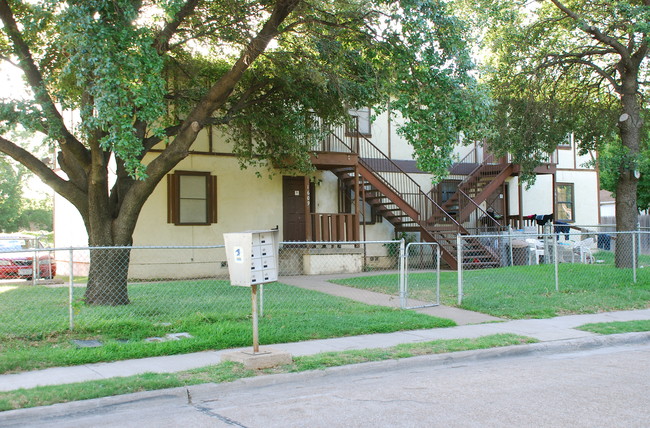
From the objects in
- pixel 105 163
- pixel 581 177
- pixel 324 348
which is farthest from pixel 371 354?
pixel 581 177

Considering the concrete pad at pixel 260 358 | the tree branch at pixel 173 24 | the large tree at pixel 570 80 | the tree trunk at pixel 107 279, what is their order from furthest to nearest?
the large tree at pixel 570 80, the tree branch at pixel 173 24, the tree trunk at pixel 107 279, the concrete pad at pixel 260 358

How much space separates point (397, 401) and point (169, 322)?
16.7 feet

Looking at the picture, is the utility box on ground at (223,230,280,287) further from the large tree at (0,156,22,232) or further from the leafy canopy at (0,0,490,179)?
the large tree at (0,156,22,232)

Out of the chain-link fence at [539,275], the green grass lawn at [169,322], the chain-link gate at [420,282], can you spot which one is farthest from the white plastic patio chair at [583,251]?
the green grass lawn at [169,322]

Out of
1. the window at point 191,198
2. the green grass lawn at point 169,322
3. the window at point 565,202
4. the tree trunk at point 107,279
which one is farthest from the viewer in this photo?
the window at point 565,202

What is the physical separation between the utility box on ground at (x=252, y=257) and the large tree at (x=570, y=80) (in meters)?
10.9

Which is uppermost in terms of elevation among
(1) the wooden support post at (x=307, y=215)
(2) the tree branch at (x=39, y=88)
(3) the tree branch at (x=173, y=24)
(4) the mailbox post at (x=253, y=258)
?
(3) the tree branch at (x=173, y=24)

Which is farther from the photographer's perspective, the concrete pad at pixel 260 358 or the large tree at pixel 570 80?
the large tree at pixel 570 80

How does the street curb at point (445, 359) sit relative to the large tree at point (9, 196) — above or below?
below

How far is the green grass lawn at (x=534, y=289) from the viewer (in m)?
12.9

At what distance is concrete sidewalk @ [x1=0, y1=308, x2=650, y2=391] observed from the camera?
7352 mm

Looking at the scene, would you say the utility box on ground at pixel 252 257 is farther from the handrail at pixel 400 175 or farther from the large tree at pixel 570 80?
the handrail at pixel 400 175

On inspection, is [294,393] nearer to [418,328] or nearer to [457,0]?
[418,328]

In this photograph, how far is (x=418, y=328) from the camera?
10.8 m
